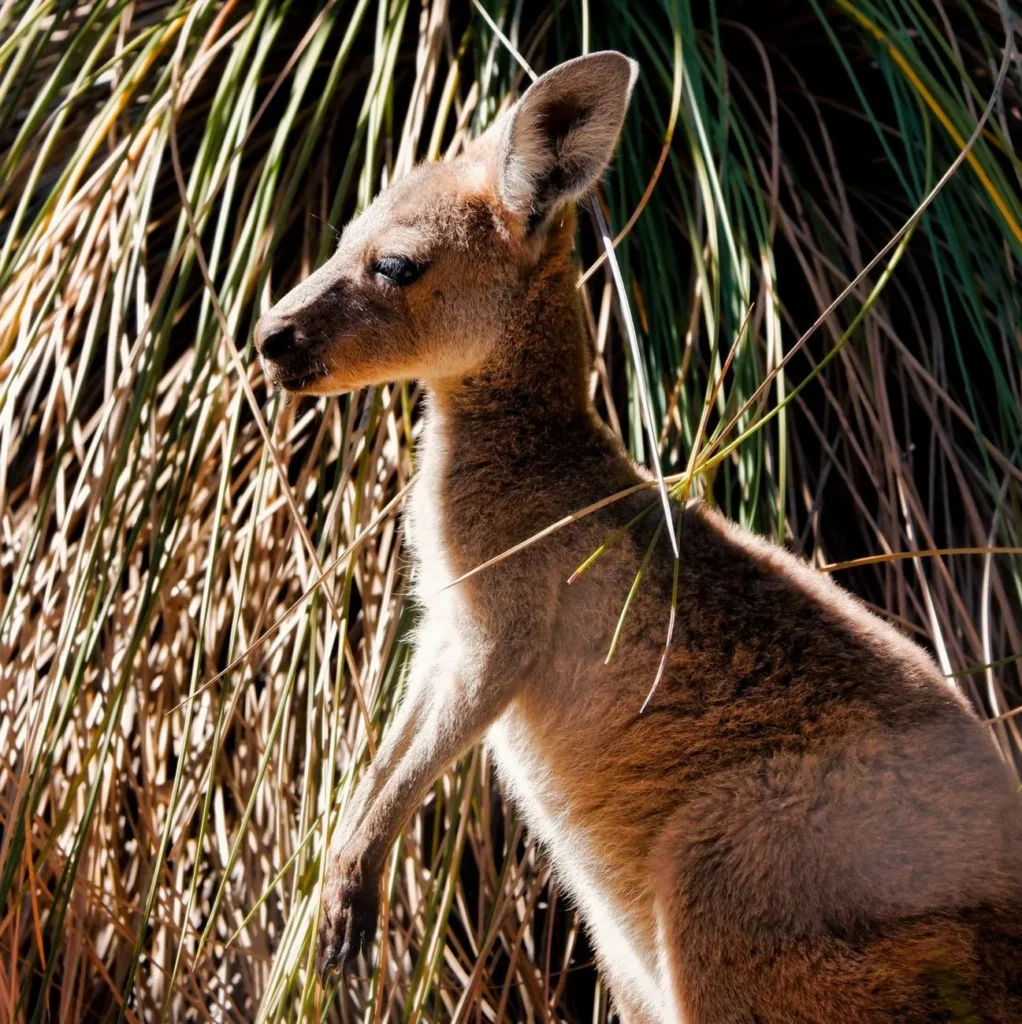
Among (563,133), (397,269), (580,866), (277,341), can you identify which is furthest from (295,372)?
(580,866)

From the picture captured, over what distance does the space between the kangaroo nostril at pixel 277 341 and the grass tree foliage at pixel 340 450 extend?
0.16 m

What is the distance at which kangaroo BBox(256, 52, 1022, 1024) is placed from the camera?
230 centimetres

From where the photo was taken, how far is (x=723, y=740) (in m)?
2.52

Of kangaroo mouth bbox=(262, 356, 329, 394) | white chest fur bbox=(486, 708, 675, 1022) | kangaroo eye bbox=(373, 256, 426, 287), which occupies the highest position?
kangaroo eye bbox=(373, 256, 426, 287)

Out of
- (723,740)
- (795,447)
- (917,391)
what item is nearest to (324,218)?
(795,447)

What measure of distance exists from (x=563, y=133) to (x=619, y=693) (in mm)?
1051

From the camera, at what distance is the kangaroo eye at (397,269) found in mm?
2770

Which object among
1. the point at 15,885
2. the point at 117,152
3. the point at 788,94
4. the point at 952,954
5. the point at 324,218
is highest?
the point at 117,152

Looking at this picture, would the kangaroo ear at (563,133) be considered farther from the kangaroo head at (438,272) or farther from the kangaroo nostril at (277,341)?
the kangaroo nostril at (277,341)

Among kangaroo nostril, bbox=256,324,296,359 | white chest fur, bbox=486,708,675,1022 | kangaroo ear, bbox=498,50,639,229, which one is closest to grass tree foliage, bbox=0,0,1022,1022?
kangaroo nostril, bbox=256,324,296,359

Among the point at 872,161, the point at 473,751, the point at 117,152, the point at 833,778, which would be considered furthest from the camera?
the point at 872,161

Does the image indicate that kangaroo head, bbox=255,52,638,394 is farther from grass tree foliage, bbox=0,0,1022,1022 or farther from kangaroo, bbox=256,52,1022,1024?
grass tree foliage, bbox=0,0,1022,1022

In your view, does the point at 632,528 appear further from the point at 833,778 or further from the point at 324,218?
the point at 324,218

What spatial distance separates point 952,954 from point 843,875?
0.21 meters
